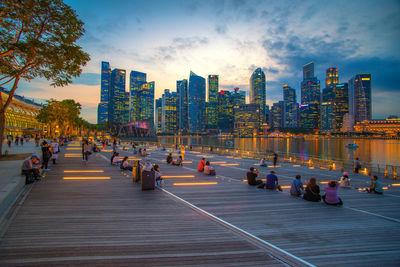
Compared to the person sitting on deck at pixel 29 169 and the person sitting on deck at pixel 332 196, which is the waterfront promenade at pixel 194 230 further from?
the person sitting on deck at pixel 29 169

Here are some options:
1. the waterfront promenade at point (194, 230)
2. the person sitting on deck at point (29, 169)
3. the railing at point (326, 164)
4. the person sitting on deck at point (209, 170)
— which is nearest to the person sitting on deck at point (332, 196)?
the waterfront promenade at point (194, 230)

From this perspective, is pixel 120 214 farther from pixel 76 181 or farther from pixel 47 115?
pixel 47 115

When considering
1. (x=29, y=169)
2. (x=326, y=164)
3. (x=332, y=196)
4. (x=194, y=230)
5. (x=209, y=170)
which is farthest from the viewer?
(x=326, y=164)

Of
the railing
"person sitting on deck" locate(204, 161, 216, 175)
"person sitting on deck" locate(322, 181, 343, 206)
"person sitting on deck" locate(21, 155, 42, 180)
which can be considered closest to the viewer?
"person sitting on deck" locate(322, 181, 343, 206)

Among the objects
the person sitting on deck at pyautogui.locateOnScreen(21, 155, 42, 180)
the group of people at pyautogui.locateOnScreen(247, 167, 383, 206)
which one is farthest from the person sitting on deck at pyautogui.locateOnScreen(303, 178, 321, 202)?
the person sitting on deck at pyautogui.locateOnScreen(21, 155, 42, 180)

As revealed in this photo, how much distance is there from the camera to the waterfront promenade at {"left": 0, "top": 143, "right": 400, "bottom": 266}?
446 cm

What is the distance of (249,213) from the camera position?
7.42 metres

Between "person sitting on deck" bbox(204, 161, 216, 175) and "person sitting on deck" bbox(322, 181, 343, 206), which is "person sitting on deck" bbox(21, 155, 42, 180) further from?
"person sitting on deck" bbox(322, 181, 343, 206)

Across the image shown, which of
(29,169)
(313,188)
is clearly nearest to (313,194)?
(313,188)

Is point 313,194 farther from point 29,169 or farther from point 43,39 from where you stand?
point 43,39

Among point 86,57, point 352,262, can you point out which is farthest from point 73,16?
point 352,262

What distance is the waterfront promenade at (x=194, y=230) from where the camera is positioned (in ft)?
14.6

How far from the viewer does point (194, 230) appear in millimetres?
5879

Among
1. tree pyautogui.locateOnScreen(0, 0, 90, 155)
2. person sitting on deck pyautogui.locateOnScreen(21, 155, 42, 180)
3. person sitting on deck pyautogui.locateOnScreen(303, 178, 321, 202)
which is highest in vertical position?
tree pyautogui.locateOnScreen(0, 0, 90, 155)
